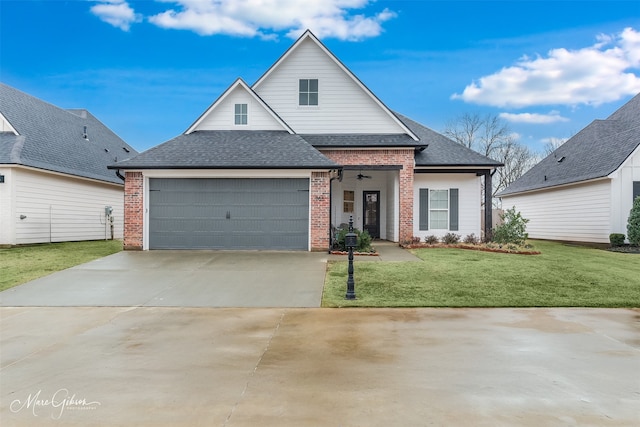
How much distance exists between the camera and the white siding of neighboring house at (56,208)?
53.0ft

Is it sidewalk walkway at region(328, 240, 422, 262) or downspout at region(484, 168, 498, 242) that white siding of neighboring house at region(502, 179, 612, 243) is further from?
sidewalk walkway at region(328, 240, 422, 262)

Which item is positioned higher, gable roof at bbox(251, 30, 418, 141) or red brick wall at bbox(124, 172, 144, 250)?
gable roof at bbox(251, 30, 418, 141)

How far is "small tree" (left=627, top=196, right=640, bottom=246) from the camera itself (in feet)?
50.5

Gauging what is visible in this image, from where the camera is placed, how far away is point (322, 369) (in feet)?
14.5

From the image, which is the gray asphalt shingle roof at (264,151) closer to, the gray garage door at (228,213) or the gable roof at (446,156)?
the gable roof at (446,156)

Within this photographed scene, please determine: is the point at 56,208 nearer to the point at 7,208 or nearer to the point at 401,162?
the point at 7,208

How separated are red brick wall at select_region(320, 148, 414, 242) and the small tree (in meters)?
8.23

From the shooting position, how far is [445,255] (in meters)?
13.0

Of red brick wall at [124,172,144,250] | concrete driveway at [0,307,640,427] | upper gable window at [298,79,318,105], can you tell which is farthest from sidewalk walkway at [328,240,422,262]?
red brick wall at [124,172,144,250]

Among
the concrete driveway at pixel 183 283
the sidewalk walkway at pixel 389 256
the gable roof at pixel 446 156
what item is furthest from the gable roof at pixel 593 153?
the concrete driveway at pixel 183 283

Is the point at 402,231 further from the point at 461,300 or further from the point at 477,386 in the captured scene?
the point at 477,386

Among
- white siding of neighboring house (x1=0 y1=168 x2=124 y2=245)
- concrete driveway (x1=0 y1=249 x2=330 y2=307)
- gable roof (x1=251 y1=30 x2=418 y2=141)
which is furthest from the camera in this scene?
gable roof (x1=251 y1=30 x2=418 y2=141)

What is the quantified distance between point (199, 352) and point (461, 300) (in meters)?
4.99

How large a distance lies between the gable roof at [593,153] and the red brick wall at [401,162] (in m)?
7.92
